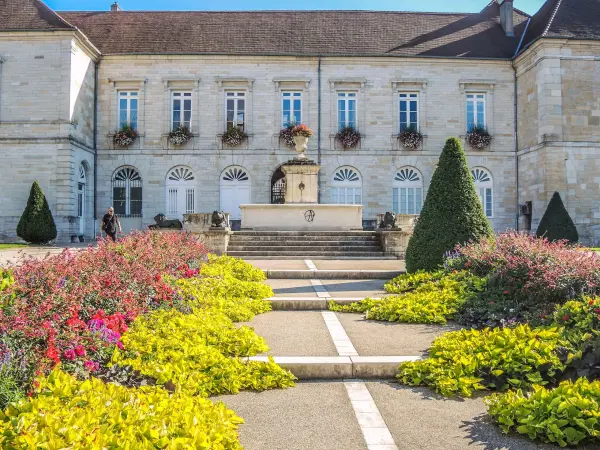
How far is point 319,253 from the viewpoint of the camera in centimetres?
1498

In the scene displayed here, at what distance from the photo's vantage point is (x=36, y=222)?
68.7 feet

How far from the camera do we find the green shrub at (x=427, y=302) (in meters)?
6.90

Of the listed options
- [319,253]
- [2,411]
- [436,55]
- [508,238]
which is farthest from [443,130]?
[2,411]

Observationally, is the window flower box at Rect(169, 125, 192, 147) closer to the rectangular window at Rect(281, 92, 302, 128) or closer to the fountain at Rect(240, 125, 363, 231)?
the rectangular window at Rect(281, 92, 302, 128)

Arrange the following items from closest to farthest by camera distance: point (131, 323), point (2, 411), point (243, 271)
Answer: point (2, 411) → point (131, 323) → point (243, 271)

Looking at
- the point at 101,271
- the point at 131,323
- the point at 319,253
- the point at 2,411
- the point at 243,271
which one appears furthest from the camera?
the point at 319,253

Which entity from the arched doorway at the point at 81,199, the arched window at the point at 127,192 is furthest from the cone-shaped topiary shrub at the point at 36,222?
the arched window at the point at 127,192

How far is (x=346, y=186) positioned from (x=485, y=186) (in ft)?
22.8

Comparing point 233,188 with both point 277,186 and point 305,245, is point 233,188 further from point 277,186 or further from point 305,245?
point 305,245

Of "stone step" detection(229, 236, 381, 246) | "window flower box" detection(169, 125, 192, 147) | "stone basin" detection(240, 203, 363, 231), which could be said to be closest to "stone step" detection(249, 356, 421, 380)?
"stone step" detection(229, 236, 381, 246)

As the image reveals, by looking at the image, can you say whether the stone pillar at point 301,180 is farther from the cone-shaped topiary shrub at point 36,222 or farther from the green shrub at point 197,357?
the green shrub at point 197,357

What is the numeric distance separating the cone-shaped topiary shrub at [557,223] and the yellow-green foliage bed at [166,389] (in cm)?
1649

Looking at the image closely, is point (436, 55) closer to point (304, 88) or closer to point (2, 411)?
point (304, 88)

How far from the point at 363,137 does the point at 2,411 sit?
78.6 ft
